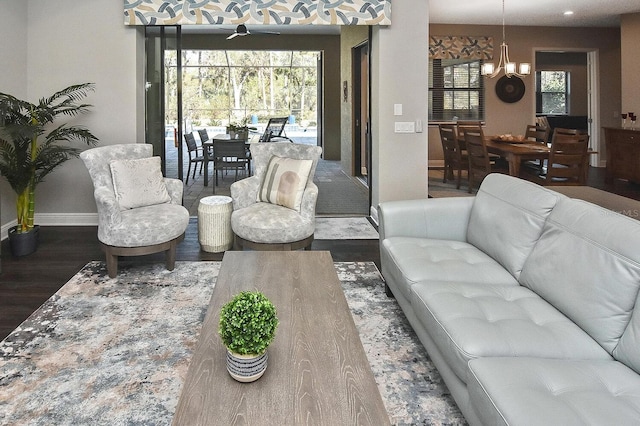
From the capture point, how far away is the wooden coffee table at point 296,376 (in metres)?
1.47

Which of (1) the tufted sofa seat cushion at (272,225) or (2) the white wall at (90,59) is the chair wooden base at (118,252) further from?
(2) the white wall at (90,59)

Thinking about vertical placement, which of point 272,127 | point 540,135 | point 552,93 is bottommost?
point 540,135

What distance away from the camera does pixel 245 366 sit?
5.32 ft

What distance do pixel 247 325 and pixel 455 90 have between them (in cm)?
957

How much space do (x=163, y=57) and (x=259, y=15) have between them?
127 centimetres

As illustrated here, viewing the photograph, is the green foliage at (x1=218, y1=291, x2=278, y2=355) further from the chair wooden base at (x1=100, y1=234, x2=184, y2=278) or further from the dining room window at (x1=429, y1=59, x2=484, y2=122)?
the dining room window at (x1=429, y1=59, x2=484, y2=122)

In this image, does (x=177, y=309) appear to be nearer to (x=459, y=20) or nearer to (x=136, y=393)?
(x=136, y=393)

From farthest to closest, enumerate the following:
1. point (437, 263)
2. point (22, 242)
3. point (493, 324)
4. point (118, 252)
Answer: point (22, 242) < point (118, 252) < point (437, 263) < point (493, 324)

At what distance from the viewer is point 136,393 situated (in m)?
2.22

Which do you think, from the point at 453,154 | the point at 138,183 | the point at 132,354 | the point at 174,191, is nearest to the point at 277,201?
the point at 174,191

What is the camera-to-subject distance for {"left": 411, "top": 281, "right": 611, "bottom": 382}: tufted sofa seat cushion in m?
1.82

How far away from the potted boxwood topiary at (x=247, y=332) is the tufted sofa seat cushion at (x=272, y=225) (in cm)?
228

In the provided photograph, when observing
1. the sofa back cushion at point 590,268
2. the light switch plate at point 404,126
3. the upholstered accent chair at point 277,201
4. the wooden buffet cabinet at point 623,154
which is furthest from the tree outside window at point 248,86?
the sofa back cushion at point 590,268

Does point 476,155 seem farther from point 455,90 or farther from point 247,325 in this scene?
point 247,325
